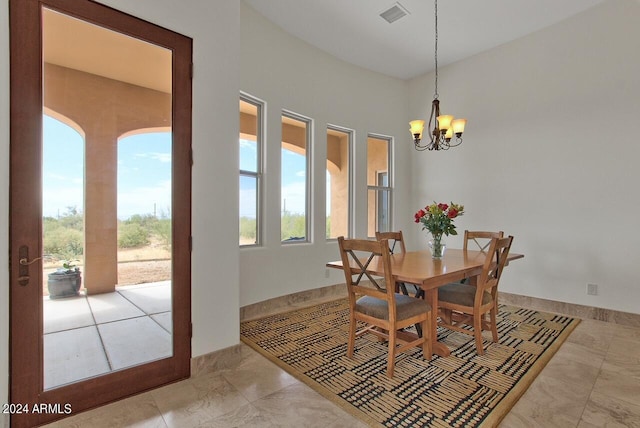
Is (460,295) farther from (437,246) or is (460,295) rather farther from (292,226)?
(292,226)

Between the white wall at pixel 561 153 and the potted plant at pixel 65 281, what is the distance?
4.69m

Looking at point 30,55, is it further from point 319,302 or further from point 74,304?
point 319,302

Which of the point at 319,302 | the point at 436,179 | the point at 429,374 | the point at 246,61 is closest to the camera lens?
the point at 429,374

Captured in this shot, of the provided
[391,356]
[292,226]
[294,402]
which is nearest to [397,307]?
[391,356]

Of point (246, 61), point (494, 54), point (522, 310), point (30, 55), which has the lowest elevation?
point (522, 310)

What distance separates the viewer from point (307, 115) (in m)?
4.40

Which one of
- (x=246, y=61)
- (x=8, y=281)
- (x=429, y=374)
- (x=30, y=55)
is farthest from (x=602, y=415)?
(x=246, y=61)

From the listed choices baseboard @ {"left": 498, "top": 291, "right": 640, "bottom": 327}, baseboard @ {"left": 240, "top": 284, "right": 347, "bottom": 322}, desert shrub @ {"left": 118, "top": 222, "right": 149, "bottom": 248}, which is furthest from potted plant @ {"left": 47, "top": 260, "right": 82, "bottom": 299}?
baseboard @ {"left": 498, "top": 291, "right": 640, "bottom": 327}

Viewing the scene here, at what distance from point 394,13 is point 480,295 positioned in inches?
130

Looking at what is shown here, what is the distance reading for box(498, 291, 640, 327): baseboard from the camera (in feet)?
11.3

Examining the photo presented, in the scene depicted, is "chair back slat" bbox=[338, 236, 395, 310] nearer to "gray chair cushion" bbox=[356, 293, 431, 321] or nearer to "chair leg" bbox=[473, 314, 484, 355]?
"gray chair cushion" bbox=[356, 293, 431, 321]

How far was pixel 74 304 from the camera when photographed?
1.94 m

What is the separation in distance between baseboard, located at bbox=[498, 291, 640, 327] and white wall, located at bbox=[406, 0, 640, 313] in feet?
0.22

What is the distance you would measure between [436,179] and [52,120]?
4.88 metres
